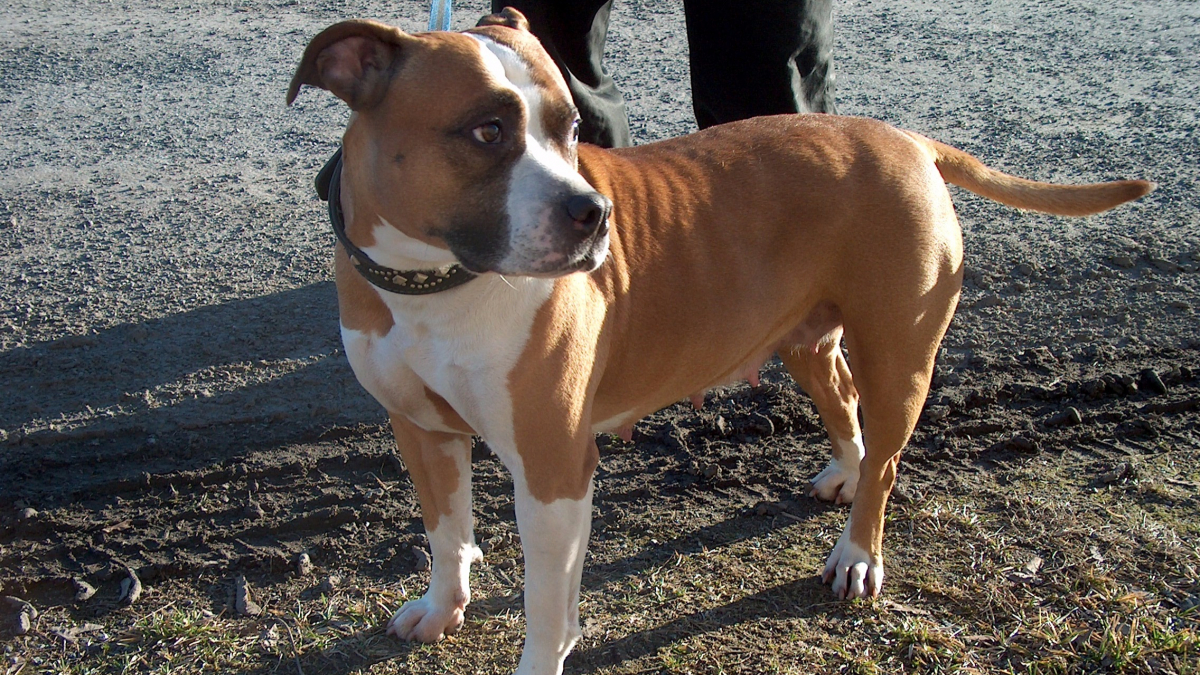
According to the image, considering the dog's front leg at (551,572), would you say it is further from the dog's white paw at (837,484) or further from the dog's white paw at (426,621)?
the dog's white paw at (837,484)

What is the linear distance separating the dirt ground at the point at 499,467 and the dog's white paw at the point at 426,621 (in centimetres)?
5

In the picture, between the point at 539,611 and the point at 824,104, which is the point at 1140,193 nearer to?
the point at 824,104

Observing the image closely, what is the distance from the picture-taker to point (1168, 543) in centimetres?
335

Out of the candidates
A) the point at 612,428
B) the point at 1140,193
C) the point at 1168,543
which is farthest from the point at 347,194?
the point at 1168,543

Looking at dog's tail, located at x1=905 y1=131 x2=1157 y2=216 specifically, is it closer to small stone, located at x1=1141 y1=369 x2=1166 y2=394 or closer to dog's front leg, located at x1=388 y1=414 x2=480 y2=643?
small stone, located at x1=1141 y1=369 x2=1166 y2=394

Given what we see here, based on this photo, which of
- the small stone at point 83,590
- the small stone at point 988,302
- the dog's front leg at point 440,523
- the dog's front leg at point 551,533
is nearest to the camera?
Result: the dog's front leg at point 551,533

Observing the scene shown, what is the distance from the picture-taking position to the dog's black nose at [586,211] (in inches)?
87.7

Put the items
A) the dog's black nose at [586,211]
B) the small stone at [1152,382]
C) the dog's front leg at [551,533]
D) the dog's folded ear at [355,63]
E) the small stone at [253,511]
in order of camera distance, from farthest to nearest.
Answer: the small stone at [1152,382], the small stone at [253,511], the dog's front leg at [551,533], the dog's folded ear at [355,63], the dog's black nose at [586,211]

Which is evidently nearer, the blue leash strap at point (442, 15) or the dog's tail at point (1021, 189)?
the blue leash strap at point (442, 15)

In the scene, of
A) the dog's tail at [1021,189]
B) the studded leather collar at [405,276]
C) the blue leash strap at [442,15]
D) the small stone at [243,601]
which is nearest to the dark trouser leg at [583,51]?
the blue leash strap at [442,15]

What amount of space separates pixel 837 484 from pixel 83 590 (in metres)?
2.47

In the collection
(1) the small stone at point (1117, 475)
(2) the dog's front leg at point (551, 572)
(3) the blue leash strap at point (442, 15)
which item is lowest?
(1) the small stone at point (1117, 475)

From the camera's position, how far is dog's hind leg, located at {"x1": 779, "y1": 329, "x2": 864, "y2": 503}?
352 centimetres

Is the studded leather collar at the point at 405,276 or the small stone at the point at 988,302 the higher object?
the studded leather collar at the point at 405,276
